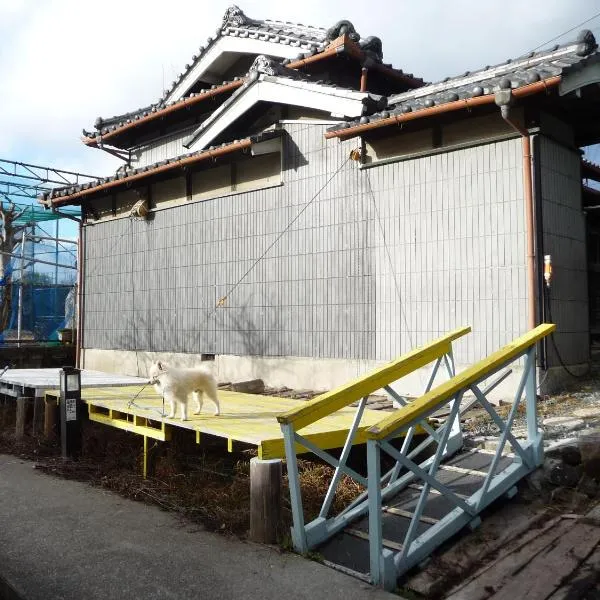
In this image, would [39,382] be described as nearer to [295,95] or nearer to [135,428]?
[135,428]

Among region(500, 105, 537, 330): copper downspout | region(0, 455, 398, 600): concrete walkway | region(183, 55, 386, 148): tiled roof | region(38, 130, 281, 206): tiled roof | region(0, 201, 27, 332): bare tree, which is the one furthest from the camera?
region(0, 201, 27, 332): bare tree

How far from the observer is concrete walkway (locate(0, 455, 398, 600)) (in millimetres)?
3662

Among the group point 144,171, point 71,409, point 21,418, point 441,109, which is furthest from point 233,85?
point 71,409

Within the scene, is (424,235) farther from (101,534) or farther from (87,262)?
(87,262)

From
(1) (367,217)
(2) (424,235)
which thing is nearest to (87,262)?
(1) (367,217)

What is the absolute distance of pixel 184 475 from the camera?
5.92 metres

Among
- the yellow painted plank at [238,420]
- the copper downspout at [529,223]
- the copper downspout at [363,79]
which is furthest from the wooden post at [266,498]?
the copper downspout at [363,79]

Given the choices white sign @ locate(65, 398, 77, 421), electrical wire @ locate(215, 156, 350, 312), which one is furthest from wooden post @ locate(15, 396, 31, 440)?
electrical wire @ locate(215, 156, 350, 312)

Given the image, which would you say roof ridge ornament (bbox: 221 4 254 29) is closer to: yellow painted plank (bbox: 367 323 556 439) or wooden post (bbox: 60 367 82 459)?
wooden post (bbox: 60 367 82 459)

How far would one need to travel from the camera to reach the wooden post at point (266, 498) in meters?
4.30

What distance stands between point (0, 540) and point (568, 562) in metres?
3.98

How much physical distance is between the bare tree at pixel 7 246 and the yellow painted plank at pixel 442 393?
52.2ft

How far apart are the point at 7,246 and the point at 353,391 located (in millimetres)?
17840

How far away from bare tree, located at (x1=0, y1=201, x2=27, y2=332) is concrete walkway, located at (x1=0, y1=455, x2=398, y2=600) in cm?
1335
